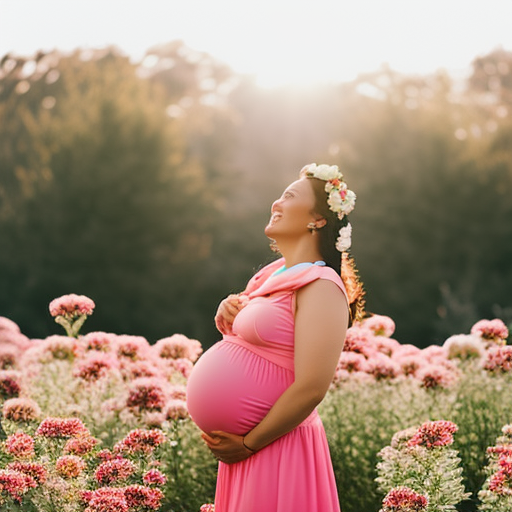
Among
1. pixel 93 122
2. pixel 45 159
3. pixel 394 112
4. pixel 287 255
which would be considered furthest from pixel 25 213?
pixel 287 255

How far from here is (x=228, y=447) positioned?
2.83m

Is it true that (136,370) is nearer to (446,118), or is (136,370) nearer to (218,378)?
(218,378)

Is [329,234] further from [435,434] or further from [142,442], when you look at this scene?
[142,442]

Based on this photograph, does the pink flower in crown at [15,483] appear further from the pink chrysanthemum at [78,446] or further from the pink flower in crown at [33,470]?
the pink chrysanthemum at [78,446]

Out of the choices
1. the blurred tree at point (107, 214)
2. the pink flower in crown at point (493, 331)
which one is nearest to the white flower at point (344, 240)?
the pink flower in crown at point (493, 331)

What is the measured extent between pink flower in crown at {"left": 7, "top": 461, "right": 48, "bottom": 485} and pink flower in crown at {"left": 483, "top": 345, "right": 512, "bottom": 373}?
9.64 feet

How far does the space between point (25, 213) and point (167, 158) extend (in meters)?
3.56

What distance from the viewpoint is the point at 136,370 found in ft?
16.7

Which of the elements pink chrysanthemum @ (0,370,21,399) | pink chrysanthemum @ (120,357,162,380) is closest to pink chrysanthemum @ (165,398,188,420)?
pink chrysanthemum @ (120,357,162,380)

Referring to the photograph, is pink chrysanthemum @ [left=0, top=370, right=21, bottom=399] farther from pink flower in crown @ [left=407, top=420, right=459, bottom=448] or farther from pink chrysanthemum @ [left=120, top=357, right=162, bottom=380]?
pink flower in crown @ [left=407, top=420, right=459, bottom=448]

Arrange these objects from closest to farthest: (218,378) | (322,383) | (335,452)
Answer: (322,383) → (218,378) → (335,452)

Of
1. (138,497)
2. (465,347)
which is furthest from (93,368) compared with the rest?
(465,347)

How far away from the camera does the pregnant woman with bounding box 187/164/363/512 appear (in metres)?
2.70

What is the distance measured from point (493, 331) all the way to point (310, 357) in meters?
3.25
